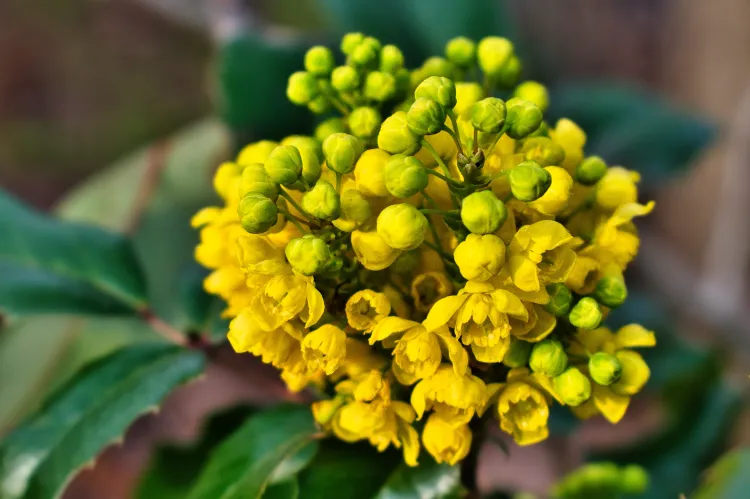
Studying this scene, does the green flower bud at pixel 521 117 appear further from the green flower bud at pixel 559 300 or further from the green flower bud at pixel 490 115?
the green flower bud at pixel 559 300

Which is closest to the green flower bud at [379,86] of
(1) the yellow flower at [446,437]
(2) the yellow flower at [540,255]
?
(2) the yellow flower at [540,255]

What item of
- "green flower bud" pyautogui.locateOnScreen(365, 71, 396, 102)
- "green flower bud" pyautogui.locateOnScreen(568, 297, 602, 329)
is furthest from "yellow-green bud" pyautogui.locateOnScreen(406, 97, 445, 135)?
"green flower bud" pyautogui.locateOnScreen(568, 297, 602, 329)

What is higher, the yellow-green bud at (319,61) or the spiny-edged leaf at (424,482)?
the yellow-green bud at (319,61)

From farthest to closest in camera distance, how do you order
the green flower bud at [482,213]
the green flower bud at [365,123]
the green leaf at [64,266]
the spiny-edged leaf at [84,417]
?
the green leaf at [64,266] → the spiny-edged leaf at [84,417] → the green flower bud at [365,123] → the green flower bud at [482,213]

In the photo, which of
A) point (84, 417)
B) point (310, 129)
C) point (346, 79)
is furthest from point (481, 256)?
point (310, 129)

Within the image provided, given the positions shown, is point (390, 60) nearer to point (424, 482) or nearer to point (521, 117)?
point (521, 117)

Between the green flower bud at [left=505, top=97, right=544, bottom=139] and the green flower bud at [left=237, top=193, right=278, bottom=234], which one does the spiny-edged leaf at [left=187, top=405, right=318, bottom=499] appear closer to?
the green flower bud at [left=237, top=193, right=278, bottom=234]

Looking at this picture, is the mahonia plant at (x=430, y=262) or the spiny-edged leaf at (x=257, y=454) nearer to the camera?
the mahonia plant at (x=430, y=262)
